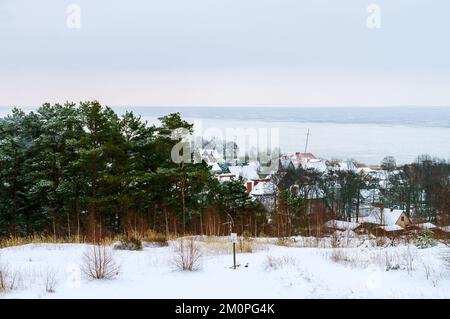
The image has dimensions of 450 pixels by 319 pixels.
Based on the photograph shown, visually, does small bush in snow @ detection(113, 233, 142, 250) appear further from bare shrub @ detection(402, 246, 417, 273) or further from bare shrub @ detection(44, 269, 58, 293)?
bare shrub @ detection(402, 246, 417, 273)

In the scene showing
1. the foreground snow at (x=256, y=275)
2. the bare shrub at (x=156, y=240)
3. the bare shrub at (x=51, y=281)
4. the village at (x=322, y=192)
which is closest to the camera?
the foreground snow at (x=256, y=275)

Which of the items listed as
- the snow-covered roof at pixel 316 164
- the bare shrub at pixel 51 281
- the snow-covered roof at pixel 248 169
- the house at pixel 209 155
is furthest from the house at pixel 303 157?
the bare shrub at pixel 51 281

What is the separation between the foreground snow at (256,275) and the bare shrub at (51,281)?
57 millimetres

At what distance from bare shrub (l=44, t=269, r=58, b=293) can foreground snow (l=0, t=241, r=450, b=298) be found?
0.19 ft

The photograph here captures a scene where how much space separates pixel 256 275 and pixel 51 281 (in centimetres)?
357

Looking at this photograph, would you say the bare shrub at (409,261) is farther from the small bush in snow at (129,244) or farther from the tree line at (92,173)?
the tree line at (92,173)

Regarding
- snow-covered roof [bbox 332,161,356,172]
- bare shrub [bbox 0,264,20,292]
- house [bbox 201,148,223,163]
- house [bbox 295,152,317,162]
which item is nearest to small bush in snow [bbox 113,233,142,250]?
bare shrub [bbox 0,264,20,292]

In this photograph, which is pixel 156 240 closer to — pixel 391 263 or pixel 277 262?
pixel 277 262

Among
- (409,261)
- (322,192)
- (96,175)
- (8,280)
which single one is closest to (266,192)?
(322,192)

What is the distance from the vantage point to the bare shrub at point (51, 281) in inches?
285

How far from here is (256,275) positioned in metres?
8.34
